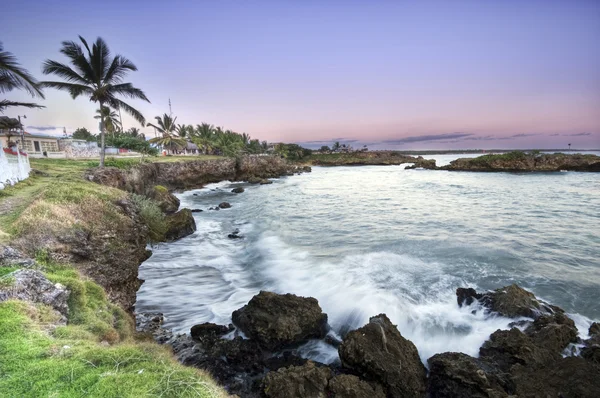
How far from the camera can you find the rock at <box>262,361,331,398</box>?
214 inches

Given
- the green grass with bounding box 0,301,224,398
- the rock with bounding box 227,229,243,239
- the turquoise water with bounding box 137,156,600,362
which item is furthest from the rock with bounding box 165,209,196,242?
the green grass with bounding box 0,301,224,398

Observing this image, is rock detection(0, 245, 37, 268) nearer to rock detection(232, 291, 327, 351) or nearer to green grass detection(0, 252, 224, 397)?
green grass detection(0, 252, 224, 397)

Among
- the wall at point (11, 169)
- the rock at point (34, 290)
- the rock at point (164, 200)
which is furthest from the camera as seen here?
the rock at point (164, 200)

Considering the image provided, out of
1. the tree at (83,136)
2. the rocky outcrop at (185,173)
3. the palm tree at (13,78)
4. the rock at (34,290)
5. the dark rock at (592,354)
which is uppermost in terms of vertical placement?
the tree at (83,136)

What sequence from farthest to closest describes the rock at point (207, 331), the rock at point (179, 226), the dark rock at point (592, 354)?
the rock at point (179, 226), the rock at point (207, 331), the dark rock at point (592, 354)

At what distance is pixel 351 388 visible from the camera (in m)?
5.49

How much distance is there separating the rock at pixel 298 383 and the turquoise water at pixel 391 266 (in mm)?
1713

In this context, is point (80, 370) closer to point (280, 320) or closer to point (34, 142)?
point (280, 320)

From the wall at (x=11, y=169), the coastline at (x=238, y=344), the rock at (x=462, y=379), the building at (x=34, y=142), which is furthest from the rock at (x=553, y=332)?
the building at (x=34, y=142)

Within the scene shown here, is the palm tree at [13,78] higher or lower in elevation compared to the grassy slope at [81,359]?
higher

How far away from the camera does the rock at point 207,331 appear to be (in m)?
7.88

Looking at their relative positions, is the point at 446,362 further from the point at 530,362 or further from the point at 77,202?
the point at 77,202

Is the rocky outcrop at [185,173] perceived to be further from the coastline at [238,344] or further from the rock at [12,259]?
the rock at [12,259]

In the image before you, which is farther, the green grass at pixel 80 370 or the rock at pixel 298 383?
the rock at pixel 298 383
